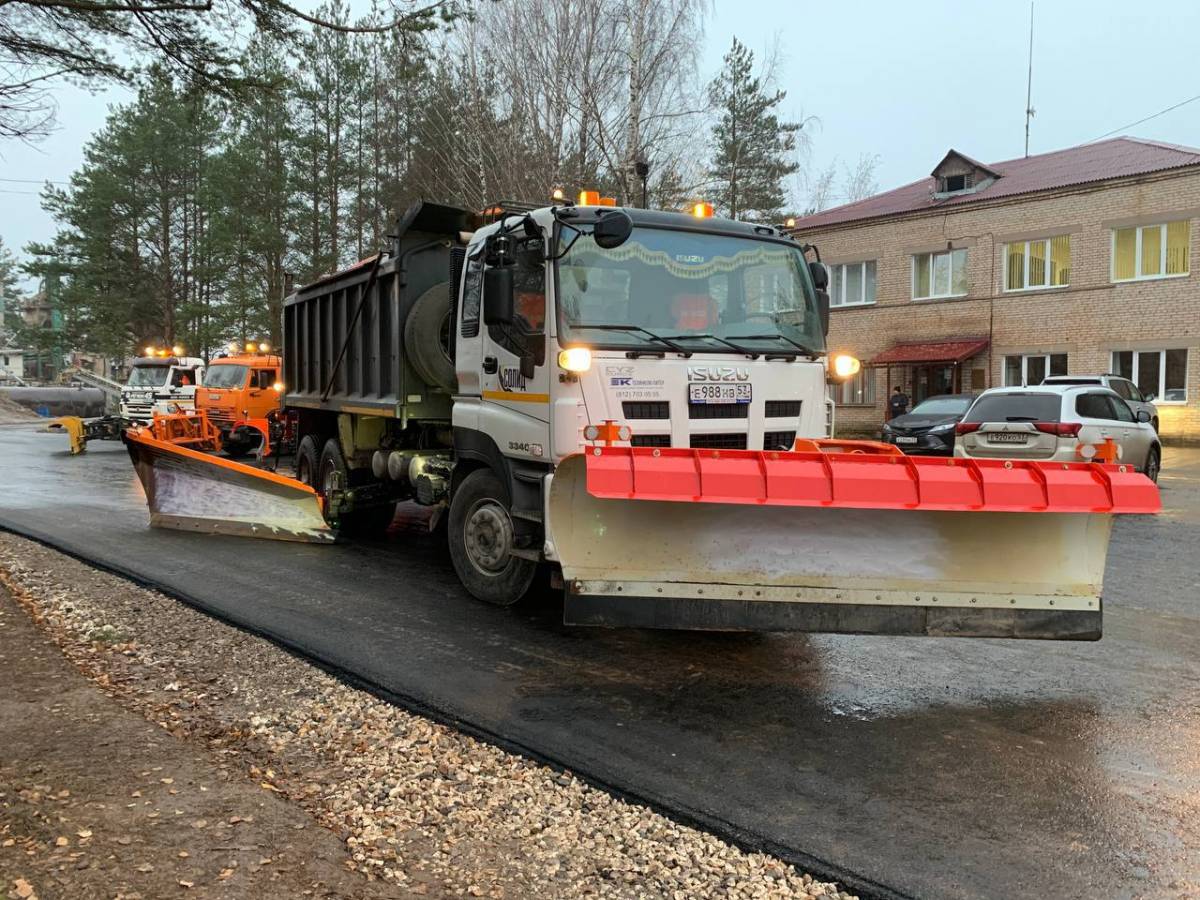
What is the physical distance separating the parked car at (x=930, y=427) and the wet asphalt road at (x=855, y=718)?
31.7 feet

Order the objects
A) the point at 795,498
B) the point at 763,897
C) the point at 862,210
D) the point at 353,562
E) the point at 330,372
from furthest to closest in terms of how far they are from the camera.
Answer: the point at 862,210, the point at 330,372, the point at 353,562, the point at 795,498, the point at 763,897

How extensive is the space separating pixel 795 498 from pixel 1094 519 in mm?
1560

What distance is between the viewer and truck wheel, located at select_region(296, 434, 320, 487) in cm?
1059

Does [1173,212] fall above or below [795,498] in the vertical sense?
above

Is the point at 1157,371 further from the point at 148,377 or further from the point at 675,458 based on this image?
the point at 148,377

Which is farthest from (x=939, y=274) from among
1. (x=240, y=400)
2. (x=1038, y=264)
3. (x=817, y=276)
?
(x=817, y=276)

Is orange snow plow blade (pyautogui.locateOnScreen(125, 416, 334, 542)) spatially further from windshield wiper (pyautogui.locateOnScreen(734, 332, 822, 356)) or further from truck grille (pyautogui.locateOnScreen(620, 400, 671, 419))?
windshield wiper (pyautogui.locateOnScreen(734, 332, 822, 356))

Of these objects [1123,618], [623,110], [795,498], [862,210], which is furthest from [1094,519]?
[862,210]

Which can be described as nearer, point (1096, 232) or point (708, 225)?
point (708, 225)

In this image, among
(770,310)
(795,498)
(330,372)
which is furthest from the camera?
(330,372)

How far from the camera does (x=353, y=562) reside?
843 cm

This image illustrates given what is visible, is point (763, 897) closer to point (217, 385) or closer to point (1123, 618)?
point (1123, 618)

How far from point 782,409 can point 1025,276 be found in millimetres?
23359

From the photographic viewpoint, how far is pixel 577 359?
5.36 meters
